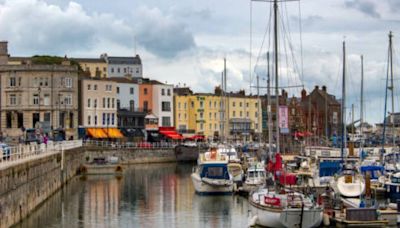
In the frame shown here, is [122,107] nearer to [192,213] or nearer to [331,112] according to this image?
[331,112]

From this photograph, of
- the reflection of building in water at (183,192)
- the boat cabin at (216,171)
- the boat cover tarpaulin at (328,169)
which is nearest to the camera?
the reflection of building in water at (183,192)

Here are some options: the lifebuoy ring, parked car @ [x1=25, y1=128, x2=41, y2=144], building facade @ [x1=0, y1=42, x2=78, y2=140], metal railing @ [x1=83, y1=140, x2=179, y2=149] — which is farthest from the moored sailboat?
building facade @ [x1=0, y1=42, x2=78, y2=140]

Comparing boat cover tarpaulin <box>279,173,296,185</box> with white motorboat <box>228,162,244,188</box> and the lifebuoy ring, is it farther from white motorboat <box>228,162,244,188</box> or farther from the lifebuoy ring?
the lifebuoy ring

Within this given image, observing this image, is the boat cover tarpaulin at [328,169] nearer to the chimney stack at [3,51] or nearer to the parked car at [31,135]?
the parked car at [31,135]

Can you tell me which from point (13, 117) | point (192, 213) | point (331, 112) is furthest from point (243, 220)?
point (331, 112)

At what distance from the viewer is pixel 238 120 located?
166500 millimetres

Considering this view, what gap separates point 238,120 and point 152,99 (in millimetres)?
22393

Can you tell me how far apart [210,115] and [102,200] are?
9315cm

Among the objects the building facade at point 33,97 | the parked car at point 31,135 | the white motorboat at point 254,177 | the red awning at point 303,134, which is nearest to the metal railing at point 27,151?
the parked car at point 31,135

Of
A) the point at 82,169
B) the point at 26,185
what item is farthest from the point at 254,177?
the point at 82,169

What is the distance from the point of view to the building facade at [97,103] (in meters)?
132

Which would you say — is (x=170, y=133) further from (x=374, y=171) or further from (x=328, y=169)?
(x=374, y=171)

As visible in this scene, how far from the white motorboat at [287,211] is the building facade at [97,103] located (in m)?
85.9

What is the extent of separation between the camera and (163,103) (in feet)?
498
